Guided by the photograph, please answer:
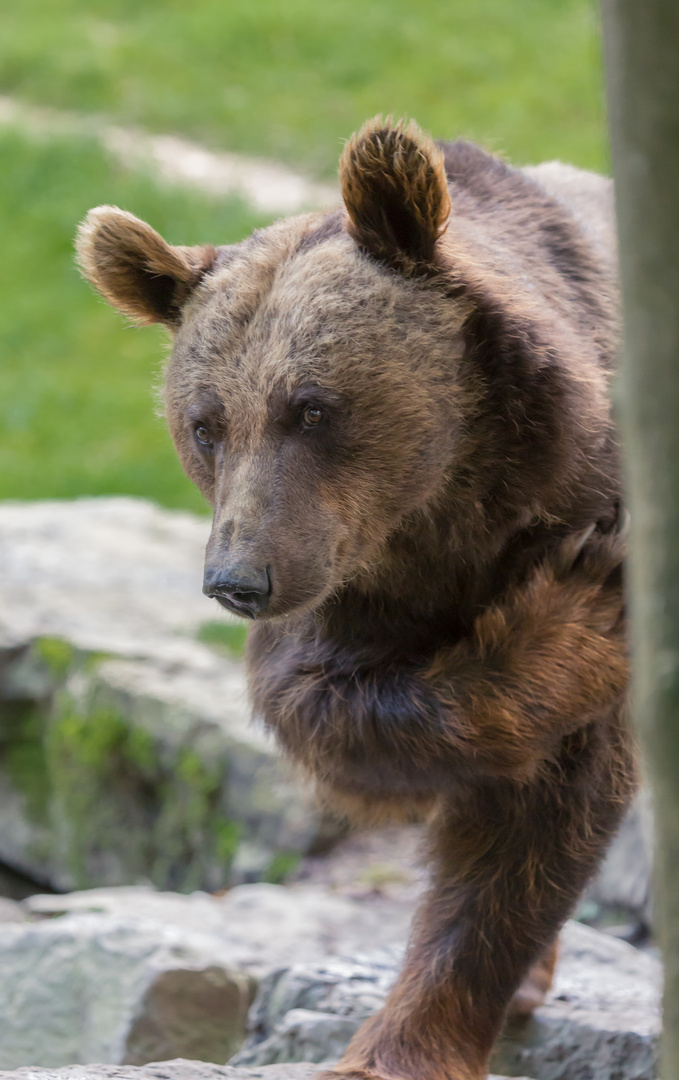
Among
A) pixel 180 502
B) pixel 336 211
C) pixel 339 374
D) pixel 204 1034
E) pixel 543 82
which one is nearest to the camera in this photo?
pixel 339 374

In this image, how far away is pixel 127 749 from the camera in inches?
267

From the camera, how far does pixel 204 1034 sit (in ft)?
14.2

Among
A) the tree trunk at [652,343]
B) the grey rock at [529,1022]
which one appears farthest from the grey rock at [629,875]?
the tree trunk at [652,343]

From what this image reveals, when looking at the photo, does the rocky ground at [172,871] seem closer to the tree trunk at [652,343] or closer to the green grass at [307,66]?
the tree trunk at [652,343]

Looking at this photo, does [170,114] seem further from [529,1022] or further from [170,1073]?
[170,1073]

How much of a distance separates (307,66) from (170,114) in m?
1.67

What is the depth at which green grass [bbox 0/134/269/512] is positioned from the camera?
10.4 metres

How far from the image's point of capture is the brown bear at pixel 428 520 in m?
3.01

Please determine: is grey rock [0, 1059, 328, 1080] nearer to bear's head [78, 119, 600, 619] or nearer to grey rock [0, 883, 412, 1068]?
grey rock [0, 883, 412, 1068]

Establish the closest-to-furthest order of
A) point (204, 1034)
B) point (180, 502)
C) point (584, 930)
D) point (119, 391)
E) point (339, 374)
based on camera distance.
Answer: point (339, 374) → point (204, 1034) → point (584, 930) → point (180, 502) → point (119, 391)

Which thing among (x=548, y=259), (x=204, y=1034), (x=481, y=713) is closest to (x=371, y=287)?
(x=548, y=259)

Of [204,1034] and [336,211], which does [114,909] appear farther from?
[336,211]

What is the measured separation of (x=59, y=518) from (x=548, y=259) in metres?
5.75

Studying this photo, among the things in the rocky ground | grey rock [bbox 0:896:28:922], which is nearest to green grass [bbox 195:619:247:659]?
the rocky ground
